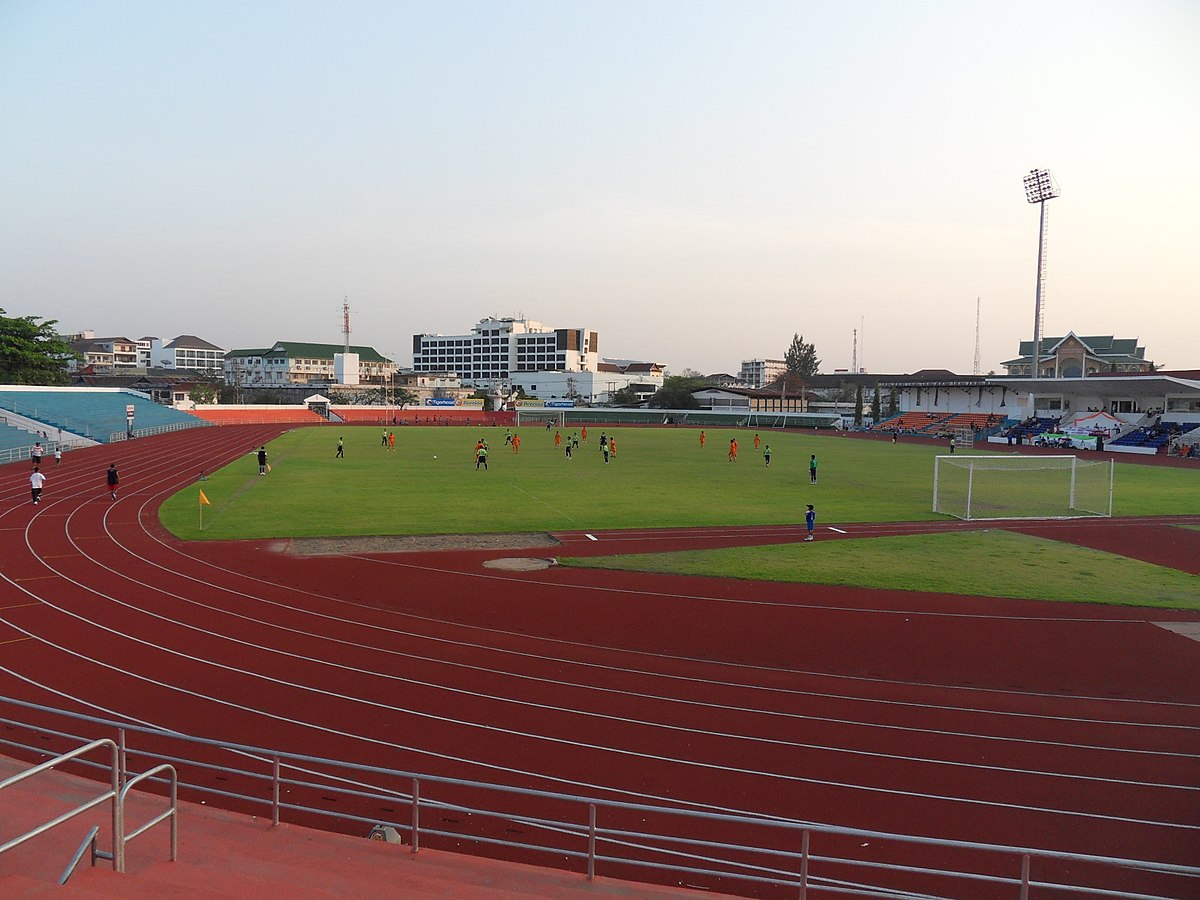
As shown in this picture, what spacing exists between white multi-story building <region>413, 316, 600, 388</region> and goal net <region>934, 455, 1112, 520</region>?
12216cm

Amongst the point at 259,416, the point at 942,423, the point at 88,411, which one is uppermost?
the point at 88,411

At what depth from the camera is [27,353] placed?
2778 inches

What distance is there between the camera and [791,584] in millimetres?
18016

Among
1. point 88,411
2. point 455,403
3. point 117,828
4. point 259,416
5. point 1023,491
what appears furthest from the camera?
point 455,403

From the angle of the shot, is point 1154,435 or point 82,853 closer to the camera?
point 82,853

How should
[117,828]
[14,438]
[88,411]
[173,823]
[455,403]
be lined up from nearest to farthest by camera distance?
[117,828] → [173,823] → [14,438] → [88,411] → [455,403]

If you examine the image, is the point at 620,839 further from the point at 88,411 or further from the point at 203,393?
the point at 203,393

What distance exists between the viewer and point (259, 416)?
308 ft

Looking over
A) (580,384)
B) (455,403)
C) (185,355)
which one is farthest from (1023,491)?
(185,355)

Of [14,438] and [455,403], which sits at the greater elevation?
[455,403]

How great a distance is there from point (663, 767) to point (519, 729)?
78.6 inches

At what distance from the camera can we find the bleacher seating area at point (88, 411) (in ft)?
179

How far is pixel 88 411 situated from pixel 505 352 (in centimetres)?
11401

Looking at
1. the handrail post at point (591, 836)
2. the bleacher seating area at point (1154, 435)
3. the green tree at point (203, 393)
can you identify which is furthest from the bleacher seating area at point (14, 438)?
the bleacher seating area at point (1154, 435)
